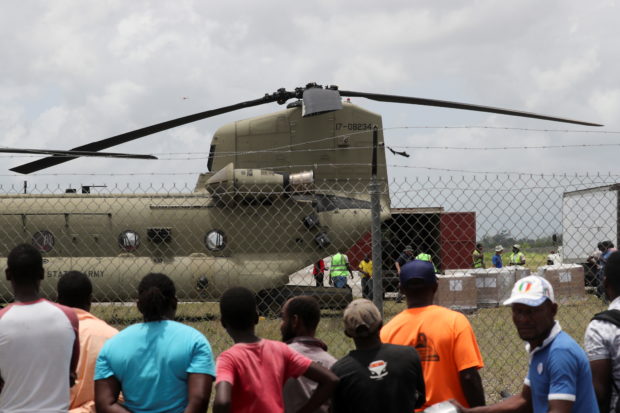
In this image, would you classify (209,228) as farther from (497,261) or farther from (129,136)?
(497,261)

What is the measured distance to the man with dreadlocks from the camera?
3.90 m

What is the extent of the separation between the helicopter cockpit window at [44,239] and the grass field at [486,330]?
1446 mm

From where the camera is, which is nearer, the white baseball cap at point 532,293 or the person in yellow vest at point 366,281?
the white baseball cap at point 532,293

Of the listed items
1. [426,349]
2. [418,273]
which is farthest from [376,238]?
[426,349]

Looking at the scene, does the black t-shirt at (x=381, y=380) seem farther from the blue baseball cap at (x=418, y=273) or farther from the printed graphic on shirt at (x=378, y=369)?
the blue baseball cap at (x=418, y=273)

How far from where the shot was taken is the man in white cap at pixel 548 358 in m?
3.42

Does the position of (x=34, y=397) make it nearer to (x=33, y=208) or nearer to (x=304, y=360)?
(x=304, y=360)

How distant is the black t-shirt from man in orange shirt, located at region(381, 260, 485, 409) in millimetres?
289

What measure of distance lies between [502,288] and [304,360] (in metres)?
12.5

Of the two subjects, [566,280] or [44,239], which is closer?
[44,239]

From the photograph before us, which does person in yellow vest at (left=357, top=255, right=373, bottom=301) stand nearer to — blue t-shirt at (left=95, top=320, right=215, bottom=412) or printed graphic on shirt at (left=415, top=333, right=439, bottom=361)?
printed graphic on shirt at (left=415, top=333, right=439, bottom=361)

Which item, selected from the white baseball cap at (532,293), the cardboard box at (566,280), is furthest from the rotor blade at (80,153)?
the cardboard box at (566,280)

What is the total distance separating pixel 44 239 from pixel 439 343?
10532 millimetres

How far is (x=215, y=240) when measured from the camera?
1330 centimetres
